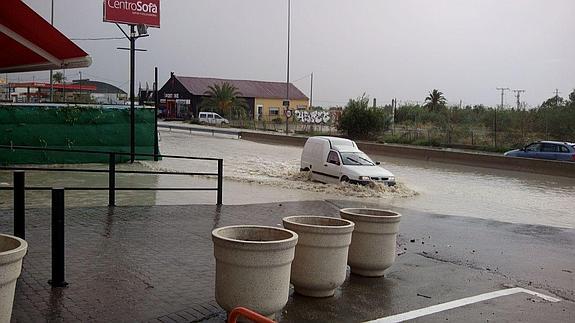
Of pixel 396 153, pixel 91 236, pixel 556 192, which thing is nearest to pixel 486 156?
pixel 396 153

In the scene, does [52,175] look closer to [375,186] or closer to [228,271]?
[375,186]

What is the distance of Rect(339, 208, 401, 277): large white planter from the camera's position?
24.4 feet

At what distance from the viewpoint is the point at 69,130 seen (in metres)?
24.5

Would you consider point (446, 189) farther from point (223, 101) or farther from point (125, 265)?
point (223, 101)

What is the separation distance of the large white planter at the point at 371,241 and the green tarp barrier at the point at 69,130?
18.2m

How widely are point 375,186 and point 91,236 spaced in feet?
40.2

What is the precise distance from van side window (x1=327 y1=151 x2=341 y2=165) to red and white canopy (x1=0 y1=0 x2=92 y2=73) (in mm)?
13748

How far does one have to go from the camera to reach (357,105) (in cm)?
5172

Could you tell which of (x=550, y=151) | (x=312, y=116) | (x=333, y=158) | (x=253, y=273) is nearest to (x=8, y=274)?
(x=253, y=273)

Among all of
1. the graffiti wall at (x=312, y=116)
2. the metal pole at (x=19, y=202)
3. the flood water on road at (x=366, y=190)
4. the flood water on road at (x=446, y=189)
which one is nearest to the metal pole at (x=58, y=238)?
the metal pole at (x=19, y=202)

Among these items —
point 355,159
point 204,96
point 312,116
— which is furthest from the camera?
point 204,96

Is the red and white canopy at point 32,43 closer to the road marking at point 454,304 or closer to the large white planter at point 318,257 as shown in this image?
the large white planter at point 318,257

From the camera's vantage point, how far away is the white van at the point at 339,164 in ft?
67.2

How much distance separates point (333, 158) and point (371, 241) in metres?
14.3
